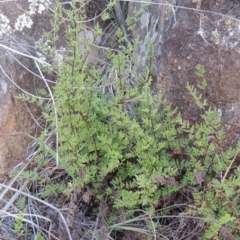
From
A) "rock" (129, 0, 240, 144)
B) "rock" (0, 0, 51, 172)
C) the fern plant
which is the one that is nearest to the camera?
the fern plant

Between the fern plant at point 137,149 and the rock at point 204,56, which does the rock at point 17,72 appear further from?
the rock at point 204,56

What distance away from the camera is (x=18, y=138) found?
241cm

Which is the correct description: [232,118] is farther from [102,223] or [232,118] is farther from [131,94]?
[102,223]

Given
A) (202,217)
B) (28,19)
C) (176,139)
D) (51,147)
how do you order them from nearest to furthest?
(202,217) < (176,139) < (51,147) < (28,19)

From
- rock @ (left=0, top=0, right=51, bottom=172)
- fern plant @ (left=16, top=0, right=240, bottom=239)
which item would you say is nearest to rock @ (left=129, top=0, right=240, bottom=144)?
fern plant @ (left=16, top=0, right=240, bottom=239)

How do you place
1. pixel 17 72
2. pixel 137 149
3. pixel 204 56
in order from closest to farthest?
pixel 137 149
pixel 204 56
pixel 17 72

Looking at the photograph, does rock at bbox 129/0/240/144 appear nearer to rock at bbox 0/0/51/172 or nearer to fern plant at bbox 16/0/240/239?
fern plant at bbox 16/0/240/239

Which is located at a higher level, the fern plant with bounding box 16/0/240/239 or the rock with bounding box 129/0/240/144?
the rock with bounding box 129/0/240/144

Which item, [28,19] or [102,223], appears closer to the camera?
[102,223]

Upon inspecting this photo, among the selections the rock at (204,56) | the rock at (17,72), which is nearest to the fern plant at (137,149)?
the rock at (204,56)

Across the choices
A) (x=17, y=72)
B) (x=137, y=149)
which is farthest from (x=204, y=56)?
(x=17, y=72)

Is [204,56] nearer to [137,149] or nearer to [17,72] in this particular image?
[137,149]

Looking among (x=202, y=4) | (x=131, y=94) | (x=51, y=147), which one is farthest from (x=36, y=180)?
(x=202, y=4)

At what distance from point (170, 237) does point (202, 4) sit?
90 cm
